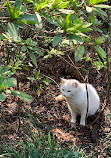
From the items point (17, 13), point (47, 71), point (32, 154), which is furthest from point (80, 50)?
point (47, 71)

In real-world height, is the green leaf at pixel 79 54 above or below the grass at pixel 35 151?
above

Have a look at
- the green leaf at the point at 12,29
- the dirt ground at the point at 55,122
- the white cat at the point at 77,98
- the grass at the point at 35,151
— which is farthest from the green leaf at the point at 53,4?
the dirt ground at the point at 55,122

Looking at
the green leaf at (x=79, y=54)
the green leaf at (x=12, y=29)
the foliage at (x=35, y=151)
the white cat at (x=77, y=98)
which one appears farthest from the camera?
the white cat at (x=77, y=98)

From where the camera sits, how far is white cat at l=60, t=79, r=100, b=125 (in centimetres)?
348

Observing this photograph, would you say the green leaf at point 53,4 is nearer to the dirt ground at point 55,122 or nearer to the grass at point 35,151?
the grass at point 35,151

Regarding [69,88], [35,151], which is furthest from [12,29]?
[69,88]

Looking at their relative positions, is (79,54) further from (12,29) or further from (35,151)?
(35,151)

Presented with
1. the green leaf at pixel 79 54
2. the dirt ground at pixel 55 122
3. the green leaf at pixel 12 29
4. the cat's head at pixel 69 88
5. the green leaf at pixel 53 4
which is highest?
the green leaf at pixel 53 4

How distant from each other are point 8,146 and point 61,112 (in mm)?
1242

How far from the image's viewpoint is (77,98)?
359cm

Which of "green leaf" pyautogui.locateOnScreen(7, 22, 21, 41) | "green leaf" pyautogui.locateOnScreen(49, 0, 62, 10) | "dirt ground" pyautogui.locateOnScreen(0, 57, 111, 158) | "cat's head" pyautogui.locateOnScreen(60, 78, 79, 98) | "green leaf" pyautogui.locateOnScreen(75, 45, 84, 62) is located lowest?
"dirt ground" pyautogui.locateOnScreen(0, 57, 111, 158)

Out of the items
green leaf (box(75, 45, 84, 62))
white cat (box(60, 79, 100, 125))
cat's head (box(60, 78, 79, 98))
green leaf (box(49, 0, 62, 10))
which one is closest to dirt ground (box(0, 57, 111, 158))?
white cat (box(60, 79, 100, 125))

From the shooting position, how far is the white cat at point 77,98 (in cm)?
348

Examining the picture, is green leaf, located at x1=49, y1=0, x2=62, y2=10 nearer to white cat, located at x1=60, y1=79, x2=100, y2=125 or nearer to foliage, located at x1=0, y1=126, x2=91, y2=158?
foliage, located at x1=0, y1=126, x2=91, y2=158
